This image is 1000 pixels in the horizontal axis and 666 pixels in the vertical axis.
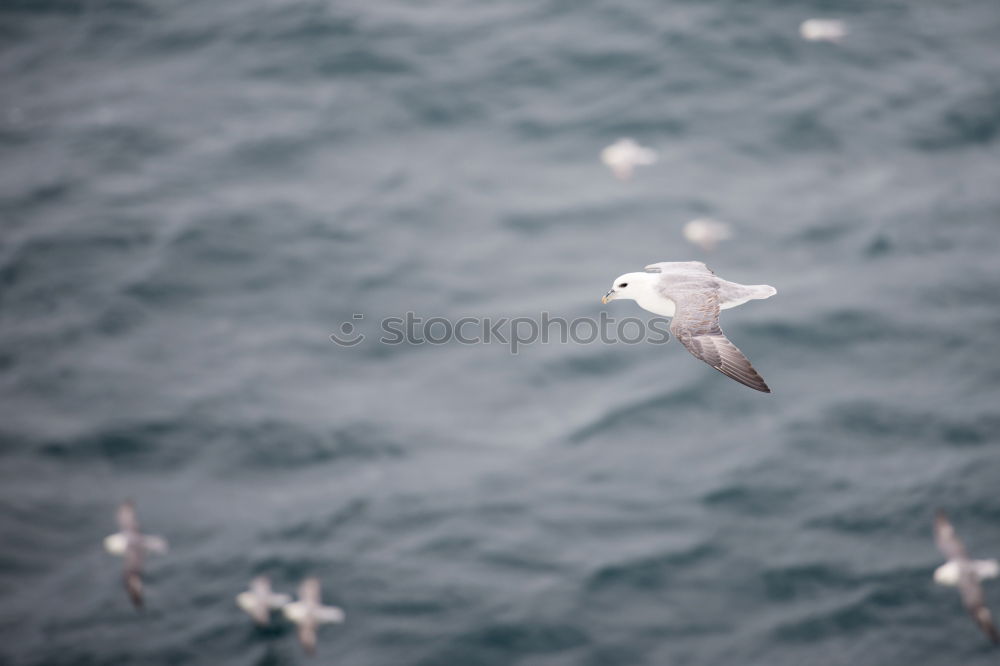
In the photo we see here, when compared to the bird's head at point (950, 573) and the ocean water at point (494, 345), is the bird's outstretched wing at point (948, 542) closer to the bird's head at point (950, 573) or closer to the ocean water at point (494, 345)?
the bird's head at point (950, 573)

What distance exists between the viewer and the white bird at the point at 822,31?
27234 millimetres

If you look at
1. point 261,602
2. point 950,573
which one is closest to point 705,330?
point 950,573

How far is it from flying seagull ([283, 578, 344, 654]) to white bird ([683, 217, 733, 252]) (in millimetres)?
10324

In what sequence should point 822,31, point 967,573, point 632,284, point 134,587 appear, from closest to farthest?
1. point 632,284
2. point 967,573
3. point 134,587
4. point 822,31

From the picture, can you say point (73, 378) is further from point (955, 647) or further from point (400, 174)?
point (955, 647)

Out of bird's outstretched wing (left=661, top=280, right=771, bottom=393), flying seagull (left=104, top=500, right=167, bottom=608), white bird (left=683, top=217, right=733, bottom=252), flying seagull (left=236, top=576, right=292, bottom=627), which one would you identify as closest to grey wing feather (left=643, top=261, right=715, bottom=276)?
bird's outstretched wing (left=661, top=280, right=771, bottom=393)

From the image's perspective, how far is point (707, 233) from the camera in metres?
22.7

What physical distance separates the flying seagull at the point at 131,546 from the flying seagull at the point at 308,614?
8.52ft

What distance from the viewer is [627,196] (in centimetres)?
2442

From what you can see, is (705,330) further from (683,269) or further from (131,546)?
(131,546)

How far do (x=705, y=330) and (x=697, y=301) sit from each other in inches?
22.1

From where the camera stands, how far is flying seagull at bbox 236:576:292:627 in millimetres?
18469

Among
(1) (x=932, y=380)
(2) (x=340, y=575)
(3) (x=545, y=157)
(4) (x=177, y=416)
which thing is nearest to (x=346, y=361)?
(4) (x=177, y=416)

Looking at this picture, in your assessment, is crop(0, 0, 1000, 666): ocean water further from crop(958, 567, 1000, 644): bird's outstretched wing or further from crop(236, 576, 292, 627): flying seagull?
crop(958, 567, 1000, 644): bird's outstretched wing
